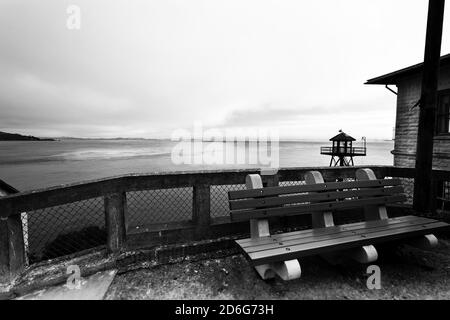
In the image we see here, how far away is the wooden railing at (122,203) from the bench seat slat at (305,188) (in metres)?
0.74

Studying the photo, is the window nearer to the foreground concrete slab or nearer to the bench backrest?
the bench backrest

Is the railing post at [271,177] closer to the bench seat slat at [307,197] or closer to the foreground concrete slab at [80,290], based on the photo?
the bench seat slat at [307,197]

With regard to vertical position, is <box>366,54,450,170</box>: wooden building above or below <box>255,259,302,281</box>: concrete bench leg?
above

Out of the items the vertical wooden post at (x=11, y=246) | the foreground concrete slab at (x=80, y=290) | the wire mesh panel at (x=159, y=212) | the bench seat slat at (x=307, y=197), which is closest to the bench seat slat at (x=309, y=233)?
the bench seat slat at (x=307, y=197)

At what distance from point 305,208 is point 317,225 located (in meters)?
0.36

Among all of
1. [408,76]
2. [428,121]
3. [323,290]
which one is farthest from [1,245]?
[408,76]

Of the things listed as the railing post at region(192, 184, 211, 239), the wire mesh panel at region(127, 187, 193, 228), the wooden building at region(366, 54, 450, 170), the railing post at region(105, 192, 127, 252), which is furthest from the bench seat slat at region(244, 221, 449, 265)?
the wooden building at region(366, 54, 450, 170)

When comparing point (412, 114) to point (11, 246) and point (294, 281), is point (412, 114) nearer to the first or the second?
point (294, 281)

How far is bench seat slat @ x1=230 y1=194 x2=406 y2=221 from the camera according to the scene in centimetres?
262

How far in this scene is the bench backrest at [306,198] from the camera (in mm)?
2643

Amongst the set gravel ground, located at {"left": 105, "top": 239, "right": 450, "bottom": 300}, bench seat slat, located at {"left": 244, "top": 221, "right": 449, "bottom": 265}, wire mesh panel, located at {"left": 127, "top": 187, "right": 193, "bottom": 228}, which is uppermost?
bench seat slat, located at {"left": 244, "top": 221, "right": 449, "bottom": 265}

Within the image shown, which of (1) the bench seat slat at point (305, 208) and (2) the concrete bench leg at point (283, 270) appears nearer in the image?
(2) the concrete bench leg at point (283, 270)

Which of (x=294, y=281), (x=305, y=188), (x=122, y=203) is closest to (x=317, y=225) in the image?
(x=305, y=188)

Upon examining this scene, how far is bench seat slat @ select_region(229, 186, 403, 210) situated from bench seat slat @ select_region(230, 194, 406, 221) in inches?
2.3
